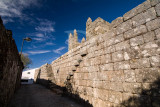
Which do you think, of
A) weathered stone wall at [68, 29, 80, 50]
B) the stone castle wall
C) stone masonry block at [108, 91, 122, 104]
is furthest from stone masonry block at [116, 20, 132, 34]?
weathered stone wall at [68, 29, 80, 50]

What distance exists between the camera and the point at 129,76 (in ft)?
8.77

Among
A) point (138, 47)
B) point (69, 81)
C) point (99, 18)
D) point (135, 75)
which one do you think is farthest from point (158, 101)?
point (69, 81)

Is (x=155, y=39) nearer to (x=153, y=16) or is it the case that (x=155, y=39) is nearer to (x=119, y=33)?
(x=153, y=16)

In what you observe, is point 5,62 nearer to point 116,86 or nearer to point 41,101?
point 41,101

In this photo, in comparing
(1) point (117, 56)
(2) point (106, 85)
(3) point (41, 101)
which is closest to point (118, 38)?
(1) point (117, 56)

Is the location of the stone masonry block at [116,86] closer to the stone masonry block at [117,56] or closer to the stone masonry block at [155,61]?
the stone masonry block at [117,56]

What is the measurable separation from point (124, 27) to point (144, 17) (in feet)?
2.06

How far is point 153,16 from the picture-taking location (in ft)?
8.03

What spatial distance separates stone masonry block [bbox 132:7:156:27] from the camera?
8.11 ft

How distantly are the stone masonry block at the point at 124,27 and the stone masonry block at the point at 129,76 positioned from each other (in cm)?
148

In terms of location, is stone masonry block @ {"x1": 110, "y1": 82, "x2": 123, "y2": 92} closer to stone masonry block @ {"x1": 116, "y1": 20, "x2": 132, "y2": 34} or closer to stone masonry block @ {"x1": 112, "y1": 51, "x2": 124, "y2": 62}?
stone masonry block @ {"x1": 112, "y1": 51, "x2": 124, "y2": 62}

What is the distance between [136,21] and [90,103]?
12.3ft

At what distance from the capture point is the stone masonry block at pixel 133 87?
7.92ft

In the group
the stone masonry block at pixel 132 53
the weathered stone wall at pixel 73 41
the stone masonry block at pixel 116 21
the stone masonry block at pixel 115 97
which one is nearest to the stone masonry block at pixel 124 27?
the stone masonry block at pixel 116 21
